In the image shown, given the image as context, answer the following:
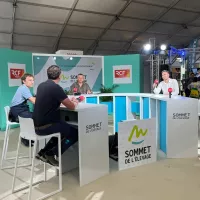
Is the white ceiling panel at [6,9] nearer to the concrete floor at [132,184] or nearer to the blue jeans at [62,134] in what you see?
the concrete floor at [132,184]

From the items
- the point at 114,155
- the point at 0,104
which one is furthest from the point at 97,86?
the point at 114,155

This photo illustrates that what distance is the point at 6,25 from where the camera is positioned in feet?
24.7

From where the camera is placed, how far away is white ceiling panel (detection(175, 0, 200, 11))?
761 centimetres

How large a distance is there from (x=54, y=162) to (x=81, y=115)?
62 centimetres

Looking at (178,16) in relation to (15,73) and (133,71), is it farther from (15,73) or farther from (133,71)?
(15,73)

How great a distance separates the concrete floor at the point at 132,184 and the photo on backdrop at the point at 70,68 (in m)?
3.73

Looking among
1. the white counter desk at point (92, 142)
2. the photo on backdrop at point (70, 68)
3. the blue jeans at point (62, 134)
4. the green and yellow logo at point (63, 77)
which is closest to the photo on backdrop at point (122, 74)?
the photo on backdrop at point (70, 68)

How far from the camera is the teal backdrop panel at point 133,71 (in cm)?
732

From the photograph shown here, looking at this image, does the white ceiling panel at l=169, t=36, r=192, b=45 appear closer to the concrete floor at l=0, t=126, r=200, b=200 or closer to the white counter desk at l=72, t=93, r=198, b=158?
the white counter desk at l=72, t=93, r=198, b=158

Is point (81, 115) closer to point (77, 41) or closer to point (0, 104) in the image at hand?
point (0, 104)

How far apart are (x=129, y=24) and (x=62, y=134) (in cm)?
697

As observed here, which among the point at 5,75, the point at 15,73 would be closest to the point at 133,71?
the point at 15,73

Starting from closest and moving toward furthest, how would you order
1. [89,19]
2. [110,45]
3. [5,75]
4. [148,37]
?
[5,75]
[89,19]
[148,37]
[110,45]

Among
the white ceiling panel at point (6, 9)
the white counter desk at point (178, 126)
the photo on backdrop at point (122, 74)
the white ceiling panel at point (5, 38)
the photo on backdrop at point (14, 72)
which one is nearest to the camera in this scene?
the white counter desk at point (178, 126)
